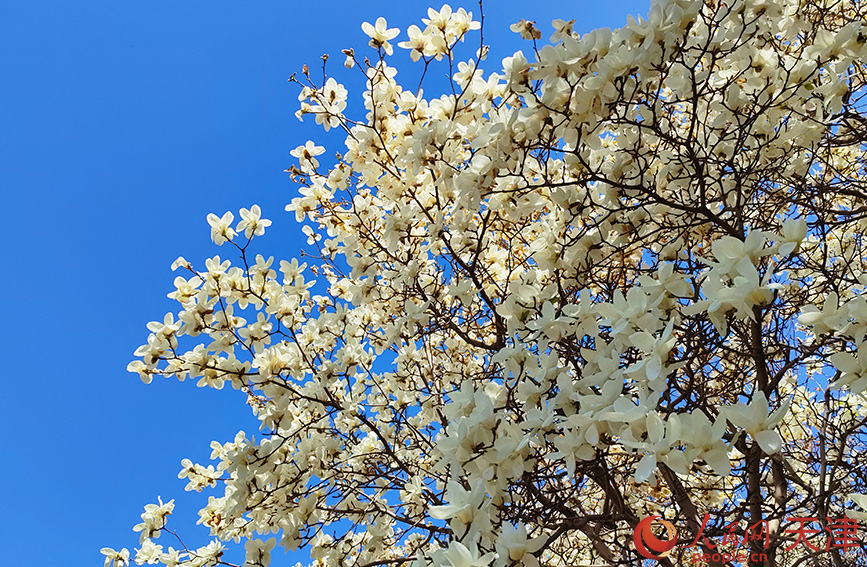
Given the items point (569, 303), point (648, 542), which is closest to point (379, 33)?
point (569, 303)

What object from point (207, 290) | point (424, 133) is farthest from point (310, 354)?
point (424, 133)

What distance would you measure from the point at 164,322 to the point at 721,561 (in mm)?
1911

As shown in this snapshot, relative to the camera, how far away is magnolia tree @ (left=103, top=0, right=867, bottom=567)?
1176mm

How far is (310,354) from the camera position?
2.27m

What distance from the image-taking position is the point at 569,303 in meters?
1.94

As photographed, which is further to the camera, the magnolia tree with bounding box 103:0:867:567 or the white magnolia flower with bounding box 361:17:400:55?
the white magnolia flower with bounding box 361:17:400:55

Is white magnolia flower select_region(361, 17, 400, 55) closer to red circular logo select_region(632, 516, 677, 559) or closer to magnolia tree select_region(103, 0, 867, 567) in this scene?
magnolia tree select_region(103, 0, 867, 567)

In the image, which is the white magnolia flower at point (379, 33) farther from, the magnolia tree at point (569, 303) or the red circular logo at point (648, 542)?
the red circular logo at point (648, 542)

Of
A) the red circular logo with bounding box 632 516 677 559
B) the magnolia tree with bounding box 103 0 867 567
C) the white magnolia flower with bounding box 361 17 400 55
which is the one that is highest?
the white magnolia flower with bounding box 361 17 400 55

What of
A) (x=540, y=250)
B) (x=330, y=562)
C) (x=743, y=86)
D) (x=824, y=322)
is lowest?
(x=824, y=322)

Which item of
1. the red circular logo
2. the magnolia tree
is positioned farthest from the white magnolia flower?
the red circular logo

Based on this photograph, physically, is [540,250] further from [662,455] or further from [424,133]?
[662,455]

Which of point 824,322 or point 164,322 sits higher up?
point 164,322

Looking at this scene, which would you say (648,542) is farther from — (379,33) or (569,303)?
(379,33)
